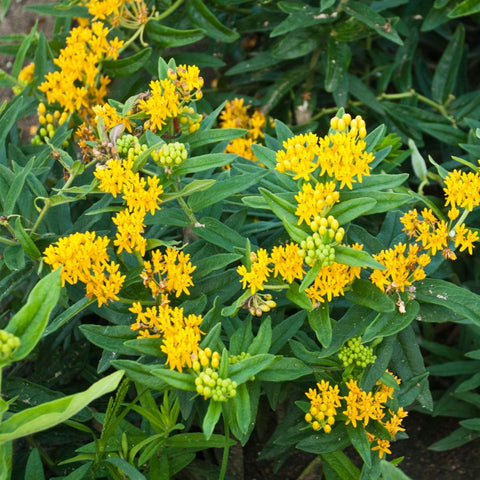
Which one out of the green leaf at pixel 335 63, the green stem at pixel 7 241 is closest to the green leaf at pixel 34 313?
the green stem at pixel 7 241

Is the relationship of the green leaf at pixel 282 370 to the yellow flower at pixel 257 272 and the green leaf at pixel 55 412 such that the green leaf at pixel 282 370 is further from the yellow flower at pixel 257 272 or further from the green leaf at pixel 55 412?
the green leaf at pixel 55 412

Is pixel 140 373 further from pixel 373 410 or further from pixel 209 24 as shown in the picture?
pixel 209 24

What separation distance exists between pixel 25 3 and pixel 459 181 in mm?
3635

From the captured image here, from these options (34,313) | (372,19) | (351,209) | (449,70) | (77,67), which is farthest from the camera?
(449,70)

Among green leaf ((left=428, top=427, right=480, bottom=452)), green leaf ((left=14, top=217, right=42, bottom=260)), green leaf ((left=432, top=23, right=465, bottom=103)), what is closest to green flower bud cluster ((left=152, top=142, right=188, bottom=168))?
green leaf ((left=14, top=217, right=42, bottom=260))

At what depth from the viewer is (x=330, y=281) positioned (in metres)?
2.16

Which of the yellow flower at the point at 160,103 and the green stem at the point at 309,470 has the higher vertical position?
the yellow flower at the point at 160,103

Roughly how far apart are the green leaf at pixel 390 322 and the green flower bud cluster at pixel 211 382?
1.51 ft

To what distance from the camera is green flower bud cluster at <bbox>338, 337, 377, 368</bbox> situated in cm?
228

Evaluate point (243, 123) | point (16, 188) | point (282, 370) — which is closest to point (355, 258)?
point (282, 370)

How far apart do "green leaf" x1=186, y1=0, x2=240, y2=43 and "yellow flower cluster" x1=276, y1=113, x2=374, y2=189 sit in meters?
1.43

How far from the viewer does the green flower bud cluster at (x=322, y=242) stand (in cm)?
205

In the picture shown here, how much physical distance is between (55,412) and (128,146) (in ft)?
3.12

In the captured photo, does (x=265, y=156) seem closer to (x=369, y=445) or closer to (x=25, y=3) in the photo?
(x=369, y=445)
